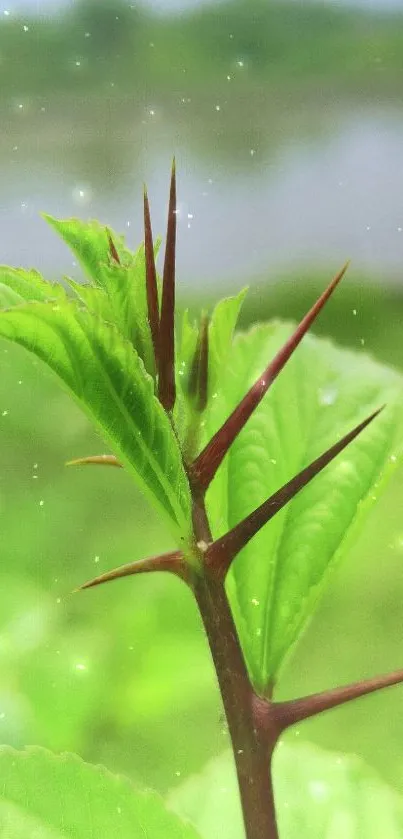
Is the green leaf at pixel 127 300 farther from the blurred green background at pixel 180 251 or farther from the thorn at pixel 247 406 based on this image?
the blurred green background at pixel 180 251

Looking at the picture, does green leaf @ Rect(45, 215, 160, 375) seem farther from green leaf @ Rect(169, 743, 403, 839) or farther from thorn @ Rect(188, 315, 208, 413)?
green leaf @ Rect(169, 743, 403, 839)

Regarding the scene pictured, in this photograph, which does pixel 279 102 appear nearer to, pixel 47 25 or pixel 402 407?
pixel 47 25

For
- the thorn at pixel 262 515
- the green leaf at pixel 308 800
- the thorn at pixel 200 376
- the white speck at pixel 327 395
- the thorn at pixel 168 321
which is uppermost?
the thorn at pixel 168 321

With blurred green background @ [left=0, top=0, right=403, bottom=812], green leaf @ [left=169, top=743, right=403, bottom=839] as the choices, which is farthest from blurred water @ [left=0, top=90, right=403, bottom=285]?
green leaf @ [left=169, top=743, right=403, bottom=839]

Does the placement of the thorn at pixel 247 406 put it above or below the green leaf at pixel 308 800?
above

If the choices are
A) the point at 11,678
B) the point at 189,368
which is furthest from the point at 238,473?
the point at 11,678

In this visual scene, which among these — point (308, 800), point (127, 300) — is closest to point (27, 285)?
point (127, 300)

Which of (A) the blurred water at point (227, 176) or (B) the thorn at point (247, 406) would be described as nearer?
(B) the thorn at point (247, 406)

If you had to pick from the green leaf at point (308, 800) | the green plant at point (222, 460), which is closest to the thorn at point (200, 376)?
the green plant at point (222, 460)
